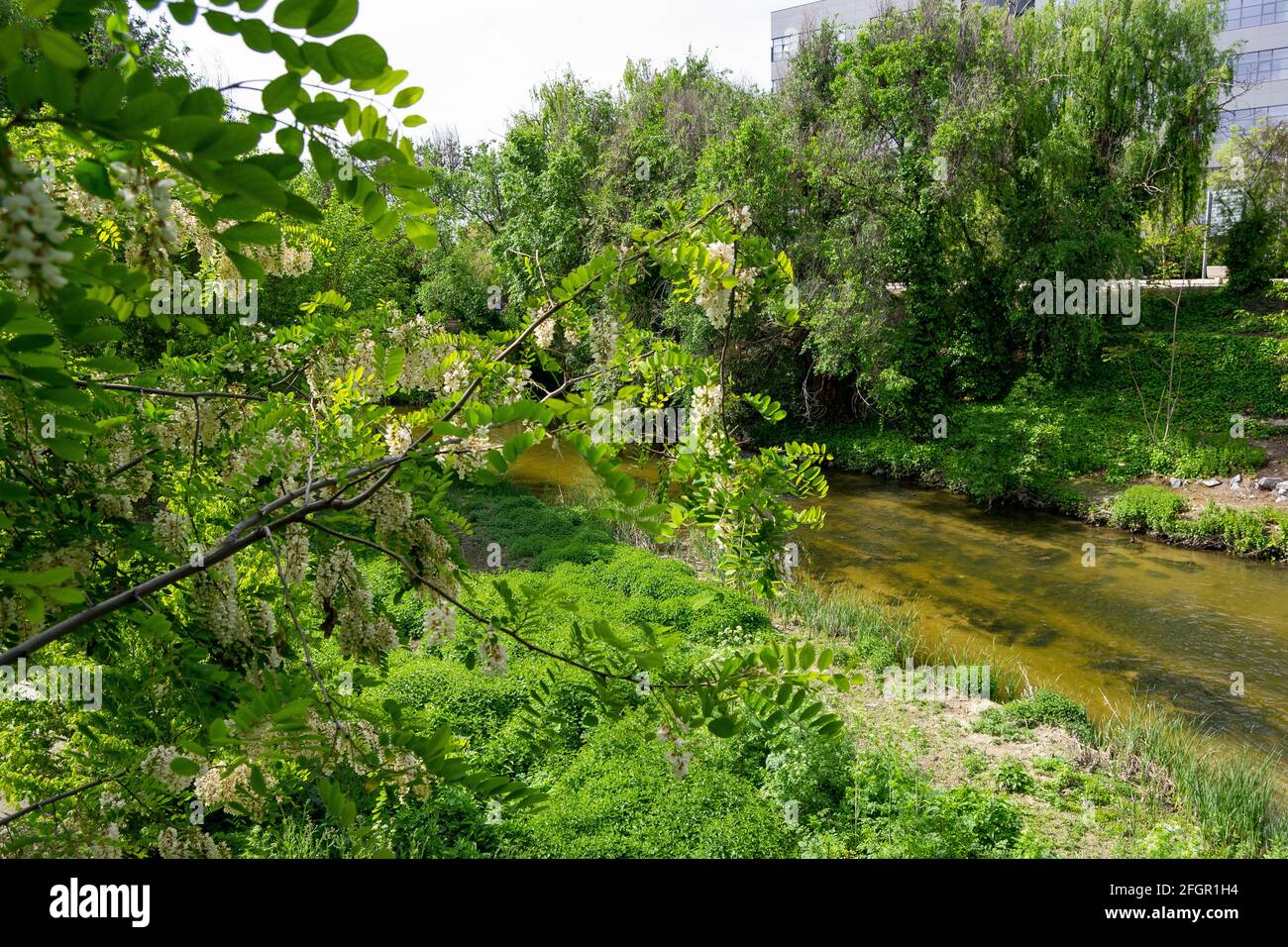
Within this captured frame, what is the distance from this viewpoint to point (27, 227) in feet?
2.39

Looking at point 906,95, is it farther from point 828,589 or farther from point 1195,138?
point 828,589

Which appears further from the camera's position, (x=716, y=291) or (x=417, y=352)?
(x=417, y=352)

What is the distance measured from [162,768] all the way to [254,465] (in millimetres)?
800

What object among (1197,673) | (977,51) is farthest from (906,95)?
(1197,673)

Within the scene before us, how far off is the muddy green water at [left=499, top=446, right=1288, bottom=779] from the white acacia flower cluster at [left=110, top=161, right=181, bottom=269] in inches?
284

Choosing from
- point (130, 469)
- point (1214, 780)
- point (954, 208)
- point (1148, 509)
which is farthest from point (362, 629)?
point (954, 208)

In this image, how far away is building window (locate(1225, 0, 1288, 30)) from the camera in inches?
1103

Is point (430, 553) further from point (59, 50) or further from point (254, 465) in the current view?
point (59, 50)

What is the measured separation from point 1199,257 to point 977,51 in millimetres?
8958

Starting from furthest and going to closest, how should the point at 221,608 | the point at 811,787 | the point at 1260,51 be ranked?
1. the point at 1260,51
2. the point at 811,787
3. the point at 221,608

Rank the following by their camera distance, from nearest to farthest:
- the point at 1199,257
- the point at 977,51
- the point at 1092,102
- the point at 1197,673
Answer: the point at 1197,673 < the point at 977,51 < the point at 1092,102 < the point at 1199,257

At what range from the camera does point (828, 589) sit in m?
9.31

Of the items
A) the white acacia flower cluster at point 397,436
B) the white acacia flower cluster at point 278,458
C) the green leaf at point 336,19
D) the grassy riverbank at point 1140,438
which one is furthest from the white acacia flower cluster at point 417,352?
the grassy riverbank at point 1140,438

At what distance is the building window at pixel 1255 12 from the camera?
28.0 meters
